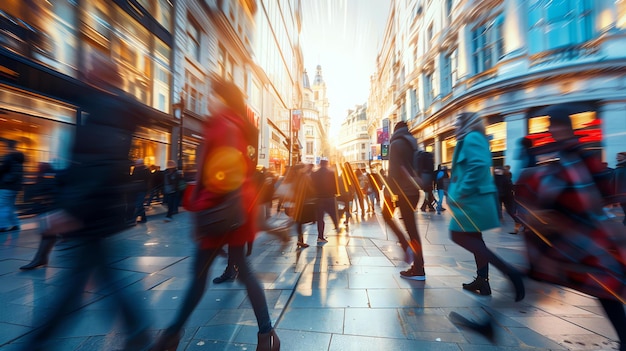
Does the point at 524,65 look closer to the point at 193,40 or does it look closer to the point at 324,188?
the point at 324,188

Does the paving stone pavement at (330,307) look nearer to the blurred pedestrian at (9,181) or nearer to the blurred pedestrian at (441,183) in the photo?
the blurred pedestrian at (9,181)

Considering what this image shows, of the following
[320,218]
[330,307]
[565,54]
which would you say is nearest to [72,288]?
[330,307]

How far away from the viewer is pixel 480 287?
2.98m

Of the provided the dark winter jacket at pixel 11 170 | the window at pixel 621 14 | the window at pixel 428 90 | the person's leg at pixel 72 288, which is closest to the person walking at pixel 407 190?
the person's leg at pixel 72 288

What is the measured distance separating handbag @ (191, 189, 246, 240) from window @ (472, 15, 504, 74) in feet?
54.7

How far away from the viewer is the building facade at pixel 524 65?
36.7ft

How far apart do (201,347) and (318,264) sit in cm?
230

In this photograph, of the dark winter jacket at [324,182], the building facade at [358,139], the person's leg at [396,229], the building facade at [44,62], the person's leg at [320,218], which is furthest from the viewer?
the building facade at [358,139]

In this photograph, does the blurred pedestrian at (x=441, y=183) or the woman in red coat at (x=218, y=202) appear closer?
the woman in red coat at (x=218, y=202)

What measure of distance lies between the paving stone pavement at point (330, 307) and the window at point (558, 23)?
40.8ft

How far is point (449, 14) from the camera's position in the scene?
1816 centimetres

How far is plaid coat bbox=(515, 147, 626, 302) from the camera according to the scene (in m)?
1.73

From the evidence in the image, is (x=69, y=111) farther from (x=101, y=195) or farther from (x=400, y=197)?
(x=400, y=197)

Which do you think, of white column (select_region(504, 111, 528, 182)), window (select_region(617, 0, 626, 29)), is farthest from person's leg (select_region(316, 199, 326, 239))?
window (select_region(617, 0, 626, 29))
